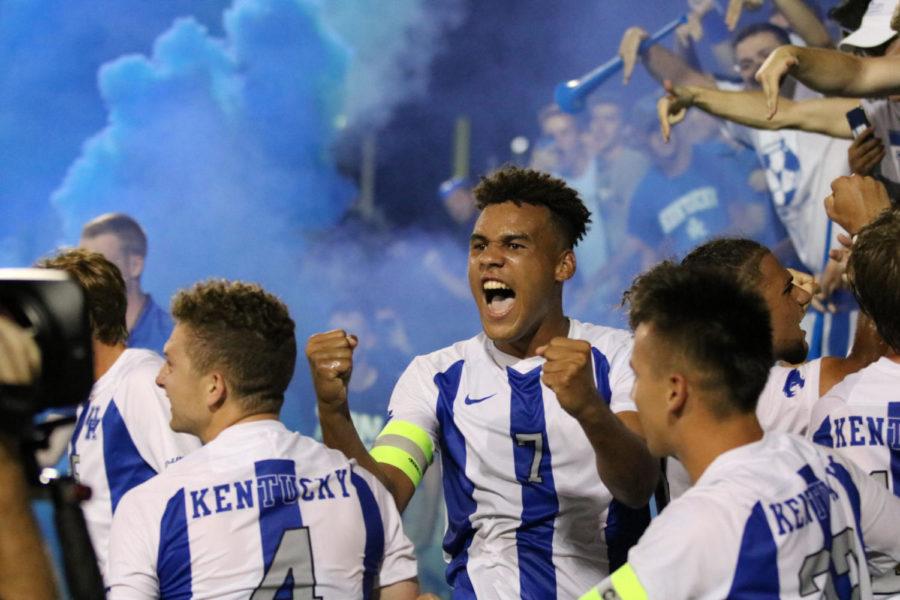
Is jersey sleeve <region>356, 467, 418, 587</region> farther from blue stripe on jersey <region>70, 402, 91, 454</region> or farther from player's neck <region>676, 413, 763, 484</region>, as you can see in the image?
blue stripe on jersey <region>70, 402, 91, 454</region>

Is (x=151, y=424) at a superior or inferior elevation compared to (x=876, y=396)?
superior

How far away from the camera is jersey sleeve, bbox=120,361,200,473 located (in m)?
3.16

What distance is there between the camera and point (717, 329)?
2.15m

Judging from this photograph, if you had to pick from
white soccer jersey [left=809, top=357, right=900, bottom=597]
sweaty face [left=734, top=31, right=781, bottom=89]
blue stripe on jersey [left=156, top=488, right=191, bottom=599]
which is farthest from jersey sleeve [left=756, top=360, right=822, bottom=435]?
sweaty face [left=734, top=31, right=781, bottom=89]

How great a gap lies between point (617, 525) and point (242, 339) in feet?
3.69

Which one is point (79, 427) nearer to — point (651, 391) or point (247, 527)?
point (247, 527)

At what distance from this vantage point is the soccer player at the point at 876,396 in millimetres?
2557

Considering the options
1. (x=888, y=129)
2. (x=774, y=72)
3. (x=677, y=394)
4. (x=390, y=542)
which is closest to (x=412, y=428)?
(x=390, y=542)

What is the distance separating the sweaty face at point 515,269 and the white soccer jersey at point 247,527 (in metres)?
0.82

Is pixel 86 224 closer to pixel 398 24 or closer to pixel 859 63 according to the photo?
pixel 398 24

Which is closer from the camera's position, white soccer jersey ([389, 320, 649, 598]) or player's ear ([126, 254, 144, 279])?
white soccer jersey ([389, 320, 649, 598])

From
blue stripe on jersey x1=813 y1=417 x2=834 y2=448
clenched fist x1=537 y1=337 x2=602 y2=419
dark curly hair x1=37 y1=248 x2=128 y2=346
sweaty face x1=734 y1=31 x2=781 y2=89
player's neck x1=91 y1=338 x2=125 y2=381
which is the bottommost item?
blue stripe on jersey x1=813 y1=417 x2=834 y2=448

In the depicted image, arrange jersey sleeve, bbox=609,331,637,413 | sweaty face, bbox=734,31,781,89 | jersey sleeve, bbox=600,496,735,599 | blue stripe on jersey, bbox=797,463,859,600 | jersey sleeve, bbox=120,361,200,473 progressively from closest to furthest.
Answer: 1. jersey sleeve, bbox=600,496,735,599
2. blue stripe on jersey, bbox=797,463,859,600
3. jersey sleeve, bbox=609,331,637,413
4. jersey sleeve, bbox=120,361,200,473
5. sweaty face, bbox=734,31,781,89

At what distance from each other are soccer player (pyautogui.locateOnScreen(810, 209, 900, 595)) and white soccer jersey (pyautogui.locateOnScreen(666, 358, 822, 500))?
0.26m
